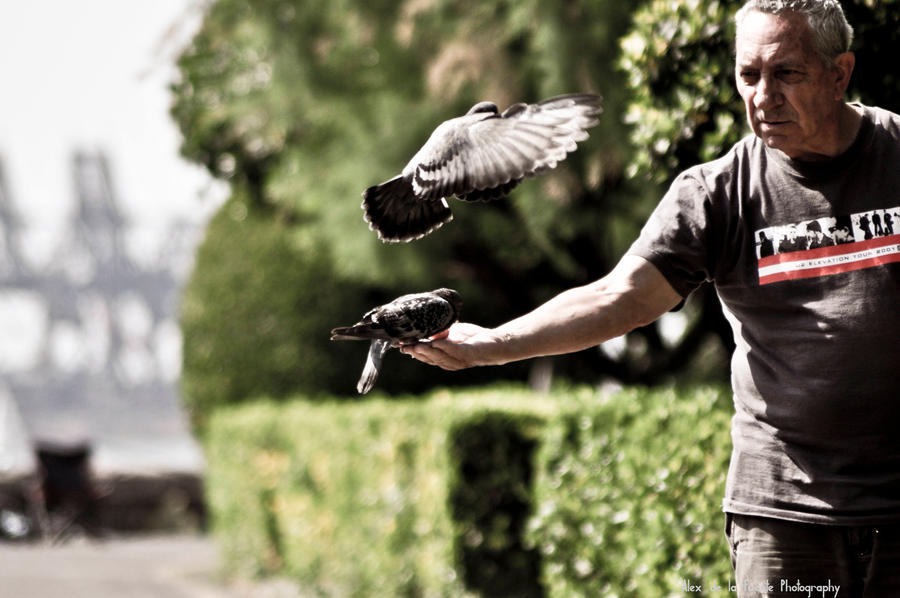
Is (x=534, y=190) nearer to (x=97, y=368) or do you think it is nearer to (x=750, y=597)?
(x=750, y=597)

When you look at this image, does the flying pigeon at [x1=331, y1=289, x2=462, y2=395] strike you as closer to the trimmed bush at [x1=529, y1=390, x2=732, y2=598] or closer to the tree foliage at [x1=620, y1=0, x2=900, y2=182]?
the tree foliage at [x1=620, y1=0, x2=900, y2=182]

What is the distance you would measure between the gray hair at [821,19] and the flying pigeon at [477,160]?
0.38m

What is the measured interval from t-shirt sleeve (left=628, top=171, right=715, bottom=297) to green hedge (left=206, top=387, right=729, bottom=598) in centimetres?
140

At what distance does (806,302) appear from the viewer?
2.33m

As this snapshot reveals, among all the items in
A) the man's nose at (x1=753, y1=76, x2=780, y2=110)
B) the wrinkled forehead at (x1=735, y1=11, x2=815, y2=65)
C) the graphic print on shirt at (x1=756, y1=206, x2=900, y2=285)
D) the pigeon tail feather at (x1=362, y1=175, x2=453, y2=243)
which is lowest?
the graphic print on shirt at (x1=756, y1=206, x2=900, y2=285)

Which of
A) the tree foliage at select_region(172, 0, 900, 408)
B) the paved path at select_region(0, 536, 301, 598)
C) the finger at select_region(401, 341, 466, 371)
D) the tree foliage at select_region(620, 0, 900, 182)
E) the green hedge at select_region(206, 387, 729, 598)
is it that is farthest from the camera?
the paved path at select_region(0, 536, 301, 598)

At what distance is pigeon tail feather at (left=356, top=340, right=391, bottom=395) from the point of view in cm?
217

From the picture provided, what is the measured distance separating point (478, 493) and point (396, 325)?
4.28 m

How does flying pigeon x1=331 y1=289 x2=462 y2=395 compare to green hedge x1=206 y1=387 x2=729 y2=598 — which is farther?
green hedge x1=206 y1=387 x2=729 y2=598

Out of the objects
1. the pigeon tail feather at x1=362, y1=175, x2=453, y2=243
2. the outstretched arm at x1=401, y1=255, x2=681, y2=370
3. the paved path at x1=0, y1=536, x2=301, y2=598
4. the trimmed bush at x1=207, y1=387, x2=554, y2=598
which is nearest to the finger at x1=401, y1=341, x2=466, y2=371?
the outstretched arm at x1=401, y1=255, x2=681, y2=370

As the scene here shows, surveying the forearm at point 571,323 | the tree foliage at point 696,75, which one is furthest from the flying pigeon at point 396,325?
the tree foliage at point 696,75

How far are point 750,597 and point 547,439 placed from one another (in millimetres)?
2681

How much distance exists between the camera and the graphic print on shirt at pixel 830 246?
228 centimetres

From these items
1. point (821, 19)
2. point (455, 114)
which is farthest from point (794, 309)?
point (455, 114)
